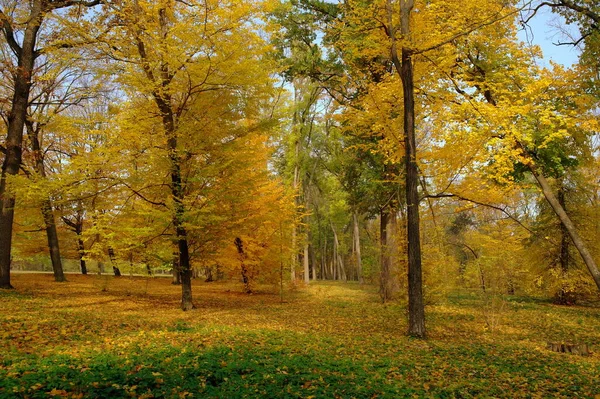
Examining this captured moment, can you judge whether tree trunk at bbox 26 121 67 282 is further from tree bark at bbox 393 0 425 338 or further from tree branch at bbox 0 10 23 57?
tree bark at bbox 393 0 425 338

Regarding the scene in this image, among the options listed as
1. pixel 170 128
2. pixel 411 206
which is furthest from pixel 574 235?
pixel 170 128

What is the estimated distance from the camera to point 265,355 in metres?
5.80

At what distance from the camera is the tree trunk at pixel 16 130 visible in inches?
430

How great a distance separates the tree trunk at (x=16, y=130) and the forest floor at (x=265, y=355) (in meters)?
1.36

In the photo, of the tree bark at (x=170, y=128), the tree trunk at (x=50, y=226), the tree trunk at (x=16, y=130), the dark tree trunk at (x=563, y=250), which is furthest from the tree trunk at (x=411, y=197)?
the tree trunk at (x=50, y=226)

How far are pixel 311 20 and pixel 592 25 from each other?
8.99 m

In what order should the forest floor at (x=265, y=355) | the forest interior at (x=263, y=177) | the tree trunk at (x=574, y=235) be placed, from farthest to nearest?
1. the tree trunk at (x=574, y=235)
2. the forest interior at (x=263, y=177)
3. the forest floor at (x=265, y=355)

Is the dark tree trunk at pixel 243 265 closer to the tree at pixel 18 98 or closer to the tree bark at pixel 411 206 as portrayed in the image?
the tree at pixel 18 98

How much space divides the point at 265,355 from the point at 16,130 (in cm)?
1060

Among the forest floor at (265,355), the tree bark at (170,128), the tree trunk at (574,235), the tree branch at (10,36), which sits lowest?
the forest floor at (265,355)

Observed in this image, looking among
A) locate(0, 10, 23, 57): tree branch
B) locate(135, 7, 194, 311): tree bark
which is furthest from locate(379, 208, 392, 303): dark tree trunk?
locate(0, 10, 23, 57): tree branch

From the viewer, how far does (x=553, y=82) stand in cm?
1091

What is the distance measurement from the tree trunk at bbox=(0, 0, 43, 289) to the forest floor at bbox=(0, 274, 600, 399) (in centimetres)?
136

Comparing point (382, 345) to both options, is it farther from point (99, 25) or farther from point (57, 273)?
point (57, 273)
